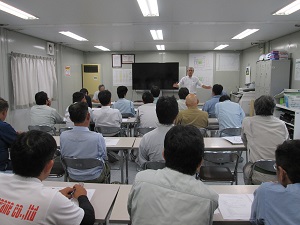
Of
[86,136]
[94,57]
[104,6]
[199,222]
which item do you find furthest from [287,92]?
[94,57]

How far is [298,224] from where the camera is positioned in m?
1.26

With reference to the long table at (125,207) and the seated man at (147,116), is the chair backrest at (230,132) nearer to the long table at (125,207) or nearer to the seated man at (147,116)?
the seated man at (147,116)

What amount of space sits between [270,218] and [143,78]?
9.06 metres

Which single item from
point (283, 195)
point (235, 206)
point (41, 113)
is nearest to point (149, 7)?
point (41, 113)

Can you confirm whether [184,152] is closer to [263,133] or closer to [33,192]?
[33,192]

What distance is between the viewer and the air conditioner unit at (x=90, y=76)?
1045 cm

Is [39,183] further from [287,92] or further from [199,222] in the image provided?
[287,92]

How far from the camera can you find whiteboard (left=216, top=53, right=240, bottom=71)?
10.3m

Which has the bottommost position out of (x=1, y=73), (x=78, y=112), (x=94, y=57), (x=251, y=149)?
(x=251, y=149)

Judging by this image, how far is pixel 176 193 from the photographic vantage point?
1.17 m

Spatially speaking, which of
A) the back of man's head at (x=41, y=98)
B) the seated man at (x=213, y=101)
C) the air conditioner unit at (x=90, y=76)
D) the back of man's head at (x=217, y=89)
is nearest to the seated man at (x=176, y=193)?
the back of man's head at (x=41, y=98)

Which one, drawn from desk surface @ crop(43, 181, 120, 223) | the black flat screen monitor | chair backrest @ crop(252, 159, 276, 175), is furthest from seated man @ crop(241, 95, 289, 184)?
the black flat screen monitor

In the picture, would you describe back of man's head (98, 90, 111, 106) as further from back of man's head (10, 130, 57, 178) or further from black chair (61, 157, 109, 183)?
back of man's head (10, 130, 57, 178)

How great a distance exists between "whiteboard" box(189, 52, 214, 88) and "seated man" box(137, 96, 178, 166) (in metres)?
Answer: 8.05
